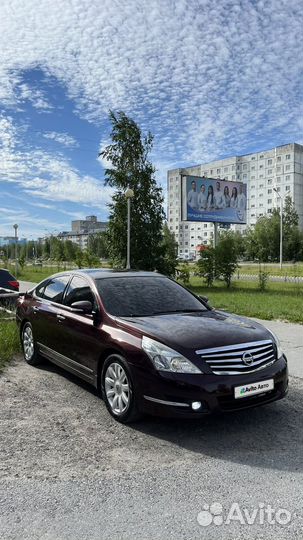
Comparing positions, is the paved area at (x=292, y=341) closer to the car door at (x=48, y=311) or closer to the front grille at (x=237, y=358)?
the front grille at (x=237, y=358)

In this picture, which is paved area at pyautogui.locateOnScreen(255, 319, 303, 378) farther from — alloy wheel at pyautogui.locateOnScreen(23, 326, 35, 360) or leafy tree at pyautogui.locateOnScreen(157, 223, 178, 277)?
leafy tree at pyautogui.locateOnScreen(157, 223, 178, 277)

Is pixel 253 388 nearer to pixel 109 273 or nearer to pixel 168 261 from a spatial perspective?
pixel 109 273

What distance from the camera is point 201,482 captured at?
342 centimetres

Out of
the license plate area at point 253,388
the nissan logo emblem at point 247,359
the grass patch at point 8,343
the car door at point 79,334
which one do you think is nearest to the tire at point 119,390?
the car door at point 79,334

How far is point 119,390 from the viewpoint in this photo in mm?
4590

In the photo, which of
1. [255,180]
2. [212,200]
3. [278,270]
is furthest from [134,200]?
[255,180]

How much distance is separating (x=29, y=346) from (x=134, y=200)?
15.7 m

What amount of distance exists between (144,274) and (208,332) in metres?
1.85

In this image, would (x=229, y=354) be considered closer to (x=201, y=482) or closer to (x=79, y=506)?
(x=201, y=482)

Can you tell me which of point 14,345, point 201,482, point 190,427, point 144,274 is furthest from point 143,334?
point 14,345

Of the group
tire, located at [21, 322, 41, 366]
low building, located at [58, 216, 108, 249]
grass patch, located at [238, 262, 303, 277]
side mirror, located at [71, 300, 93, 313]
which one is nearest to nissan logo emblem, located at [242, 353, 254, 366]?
side mirror, located at [71, 300, 93, 313]

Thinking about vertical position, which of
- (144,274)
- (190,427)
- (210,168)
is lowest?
(190,427)

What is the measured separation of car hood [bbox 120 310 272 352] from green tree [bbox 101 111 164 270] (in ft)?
55.2

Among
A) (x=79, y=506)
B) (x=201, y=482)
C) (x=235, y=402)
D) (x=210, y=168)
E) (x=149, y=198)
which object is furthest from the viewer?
(x=210, y=168)
